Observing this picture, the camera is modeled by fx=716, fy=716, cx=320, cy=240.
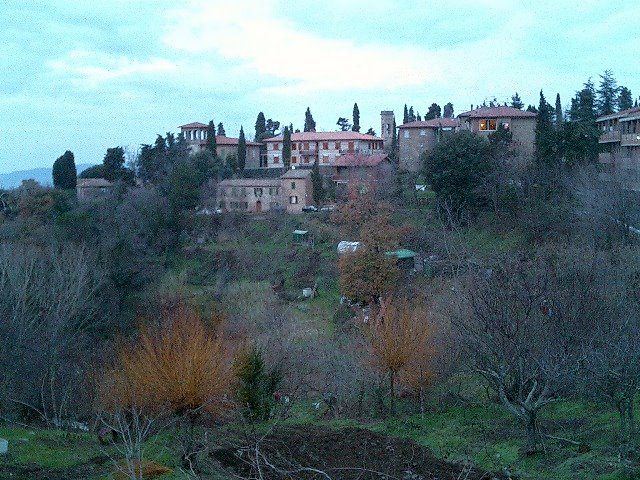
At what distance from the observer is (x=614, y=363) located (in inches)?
364

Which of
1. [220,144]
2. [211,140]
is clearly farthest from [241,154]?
[220,144]

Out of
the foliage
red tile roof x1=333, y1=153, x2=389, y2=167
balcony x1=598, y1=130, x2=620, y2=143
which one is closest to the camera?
the foliage

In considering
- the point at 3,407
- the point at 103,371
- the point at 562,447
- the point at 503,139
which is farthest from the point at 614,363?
the point at 503,139

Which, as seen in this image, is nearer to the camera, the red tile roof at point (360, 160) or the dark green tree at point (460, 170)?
the dark green tree at point (460, 170)

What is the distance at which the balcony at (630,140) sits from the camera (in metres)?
31.0

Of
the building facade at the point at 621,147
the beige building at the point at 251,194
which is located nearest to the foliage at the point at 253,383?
the building facade at the point at 621,147

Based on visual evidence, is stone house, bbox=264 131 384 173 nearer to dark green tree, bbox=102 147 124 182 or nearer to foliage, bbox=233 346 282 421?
dark green tree, bbox=102 147 124 182

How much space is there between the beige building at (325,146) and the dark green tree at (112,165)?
11.4m

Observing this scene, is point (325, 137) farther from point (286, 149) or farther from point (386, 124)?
point (386, 124)

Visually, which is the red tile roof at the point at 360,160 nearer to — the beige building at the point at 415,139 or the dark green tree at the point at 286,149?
the beige building at the point at 415,139

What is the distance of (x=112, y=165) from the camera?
48062mm

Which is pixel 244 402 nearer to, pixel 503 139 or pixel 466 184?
pixel 466 184

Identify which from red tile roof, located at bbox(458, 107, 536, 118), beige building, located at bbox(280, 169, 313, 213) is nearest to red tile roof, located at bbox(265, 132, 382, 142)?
beige building, located at bbox(280, 169, 313, 213)

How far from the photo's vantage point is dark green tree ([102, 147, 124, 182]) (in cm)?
4803
